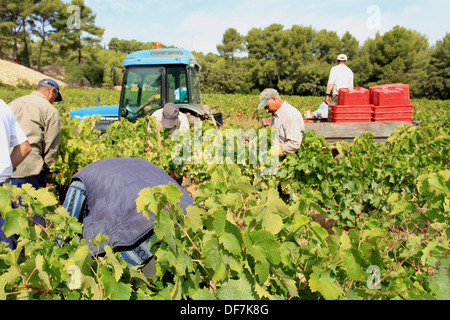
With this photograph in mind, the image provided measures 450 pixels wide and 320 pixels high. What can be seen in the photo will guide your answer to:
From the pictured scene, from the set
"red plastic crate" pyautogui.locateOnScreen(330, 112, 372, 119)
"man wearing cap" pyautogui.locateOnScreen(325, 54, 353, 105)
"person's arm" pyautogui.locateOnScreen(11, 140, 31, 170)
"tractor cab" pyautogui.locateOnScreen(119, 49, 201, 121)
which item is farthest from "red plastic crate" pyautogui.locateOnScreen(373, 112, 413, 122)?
"person's arm" pyautogui.locateOnScreen(11, 140, 31, 170)

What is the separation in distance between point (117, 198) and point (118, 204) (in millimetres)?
45

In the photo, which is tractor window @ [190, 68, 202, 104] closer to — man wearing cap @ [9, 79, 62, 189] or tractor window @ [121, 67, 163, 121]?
tractor window @ [121, 67, 163, 121]

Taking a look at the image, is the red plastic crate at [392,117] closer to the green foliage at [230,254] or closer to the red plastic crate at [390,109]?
the red plastic crate at [390,109]

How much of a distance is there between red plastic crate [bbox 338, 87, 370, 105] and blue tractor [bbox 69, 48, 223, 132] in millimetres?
2972

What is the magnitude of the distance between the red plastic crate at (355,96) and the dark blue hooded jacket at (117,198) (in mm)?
4429

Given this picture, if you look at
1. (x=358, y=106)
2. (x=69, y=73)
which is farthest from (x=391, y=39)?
(x=69, y=73)

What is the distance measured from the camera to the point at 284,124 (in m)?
4.16

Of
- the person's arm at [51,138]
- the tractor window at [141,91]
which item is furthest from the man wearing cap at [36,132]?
the tractor window at [141,91]

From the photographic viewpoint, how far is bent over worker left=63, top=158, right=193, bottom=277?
199cm

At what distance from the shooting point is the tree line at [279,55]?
45.0m

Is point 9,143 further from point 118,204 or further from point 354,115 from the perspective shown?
point 354,115
